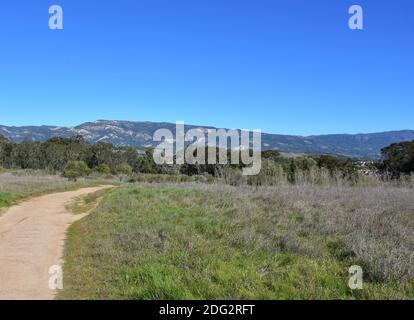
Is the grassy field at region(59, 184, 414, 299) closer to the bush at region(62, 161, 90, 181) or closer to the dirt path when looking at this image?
the dirt path

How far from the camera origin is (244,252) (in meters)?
9.05

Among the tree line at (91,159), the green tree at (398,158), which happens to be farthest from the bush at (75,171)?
the green tree at (398,158)

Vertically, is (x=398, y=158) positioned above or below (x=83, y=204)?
above

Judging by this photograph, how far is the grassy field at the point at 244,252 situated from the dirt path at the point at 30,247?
386 millimetres

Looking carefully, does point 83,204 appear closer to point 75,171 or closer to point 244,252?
point 244,252

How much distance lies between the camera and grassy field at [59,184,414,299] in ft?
22.7

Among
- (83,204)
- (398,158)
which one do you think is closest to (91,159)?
(398,158)

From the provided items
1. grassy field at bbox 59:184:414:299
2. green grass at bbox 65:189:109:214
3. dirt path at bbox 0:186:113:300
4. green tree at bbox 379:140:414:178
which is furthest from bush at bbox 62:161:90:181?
grassy field at bbox 59:184:414:299

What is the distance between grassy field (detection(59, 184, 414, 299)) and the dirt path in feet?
1.27

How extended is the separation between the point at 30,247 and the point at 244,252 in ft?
16.1

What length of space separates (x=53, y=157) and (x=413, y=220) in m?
69.1

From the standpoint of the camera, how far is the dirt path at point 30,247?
7.34 m

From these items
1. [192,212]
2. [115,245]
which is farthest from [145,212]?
[115,245]
